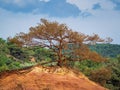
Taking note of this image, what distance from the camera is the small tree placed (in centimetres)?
1878

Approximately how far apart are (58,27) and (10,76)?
11.9 ft

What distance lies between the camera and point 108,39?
69.0 ft

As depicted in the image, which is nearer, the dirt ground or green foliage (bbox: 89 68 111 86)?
the dirt ground

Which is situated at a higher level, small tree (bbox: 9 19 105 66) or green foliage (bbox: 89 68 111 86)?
small tree (bbox: 9 19 105 66)

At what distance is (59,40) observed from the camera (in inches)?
741

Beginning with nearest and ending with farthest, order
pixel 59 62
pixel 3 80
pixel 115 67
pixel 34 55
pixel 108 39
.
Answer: pixel 3 80 < pixel 59 62 < pixel 108 39 < pixel 115 67 < pixel 34 55

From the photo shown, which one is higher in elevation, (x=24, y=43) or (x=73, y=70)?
(x=24, y=43)

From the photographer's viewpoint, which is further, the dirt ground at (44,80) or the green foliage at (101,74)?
the green foliage at (101,74)

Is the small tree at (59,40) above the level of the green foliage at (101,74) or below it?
above

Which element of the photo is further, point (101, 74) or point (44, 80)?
point (101, 74)

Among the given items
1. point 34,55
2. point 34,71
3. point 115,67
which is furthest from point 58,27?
point 34,55

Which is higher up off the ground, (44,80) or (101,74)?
(44,80)

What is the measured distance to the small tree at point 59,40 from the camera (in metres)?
18.8

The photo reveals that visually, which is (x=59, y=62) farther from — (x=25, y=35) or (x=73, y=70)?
(x=25, y=35)
